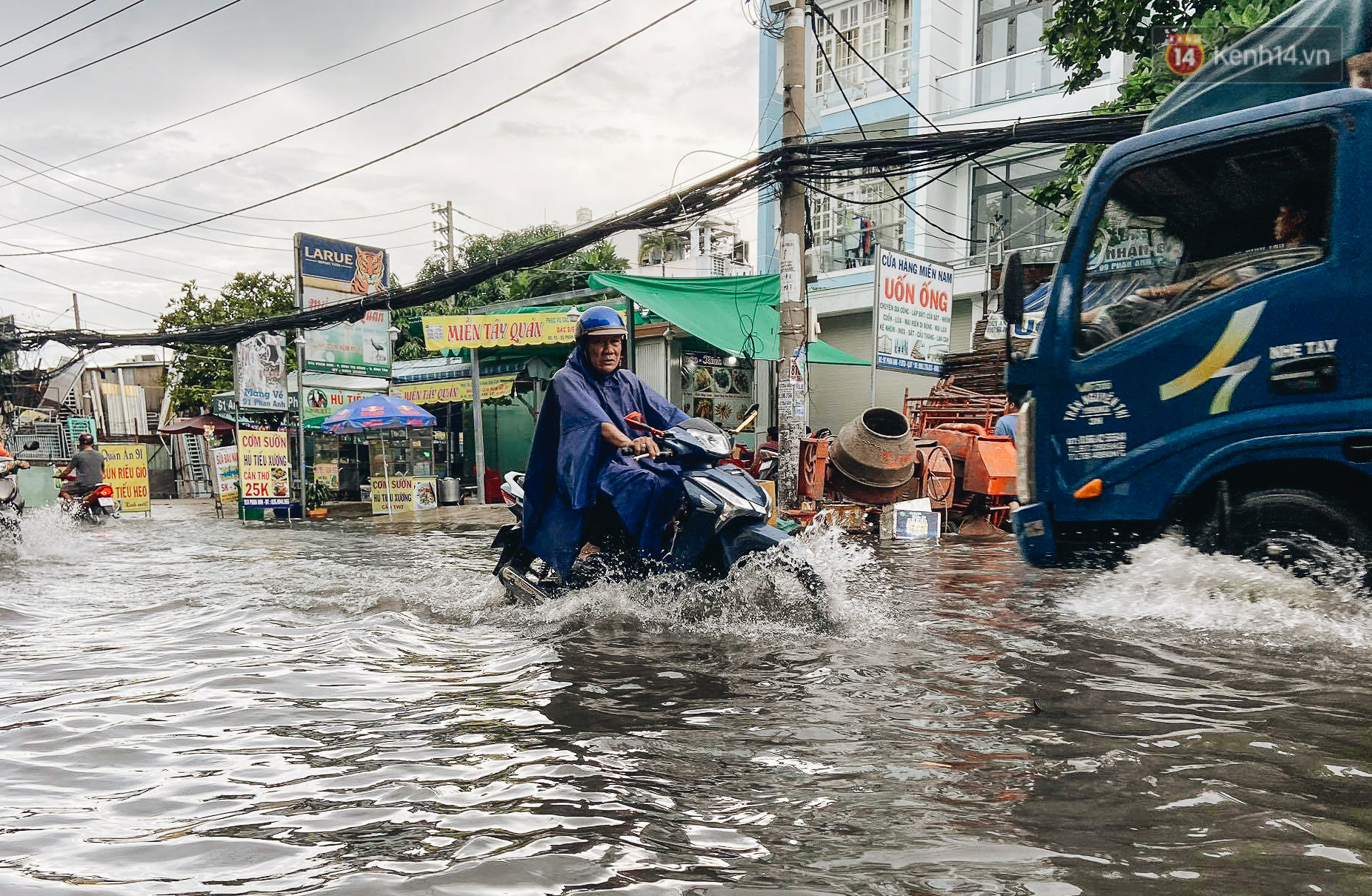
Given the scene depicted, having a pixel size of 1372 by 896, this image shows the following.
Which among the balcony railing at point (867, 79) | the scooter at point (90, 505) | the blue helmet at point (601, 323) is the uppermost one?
the balcony railing at point (867, 79)

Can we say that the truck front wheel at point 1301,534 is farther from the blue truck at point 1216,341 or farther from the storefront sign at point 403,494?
the storefront sign at point 403,494

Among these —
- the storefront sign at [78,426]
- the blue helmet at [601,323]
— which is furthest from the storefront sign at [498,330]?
the storefront sign at [78,426]

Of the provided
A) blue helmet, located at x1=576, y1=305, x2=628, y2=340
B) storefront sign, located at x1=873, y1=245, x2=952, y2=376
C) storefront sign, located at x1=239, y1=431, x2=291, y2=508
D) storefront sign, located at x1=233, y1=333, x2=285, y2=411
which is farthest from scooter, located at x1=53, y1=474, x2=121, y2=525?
blue helmet, located at x1=576, y1=305, x2=628, y2=340

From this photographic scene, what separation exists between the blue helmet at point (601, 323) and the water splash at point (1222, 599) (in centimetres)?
286

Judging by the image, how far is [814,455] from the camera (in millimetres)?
10461

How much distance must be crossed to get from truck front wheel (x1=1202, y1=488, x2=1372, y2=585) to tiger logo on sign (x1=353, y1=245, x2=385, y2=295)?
64.5 feet

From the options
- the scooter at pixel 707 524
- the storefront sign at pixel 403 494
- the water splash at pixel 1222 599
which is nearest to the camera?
the water splash at pixel 1222 599

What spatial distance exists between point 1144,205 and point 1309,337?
40.4 inches

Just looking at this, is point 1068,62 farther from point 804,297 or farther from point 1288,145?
point 1288,145

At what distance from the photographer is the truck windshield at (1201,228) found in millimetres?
4023

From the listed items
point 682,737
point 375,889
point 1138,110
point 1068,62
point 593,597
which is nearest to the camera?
point 375,889

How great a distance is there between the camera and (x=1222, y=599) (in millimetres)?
4332

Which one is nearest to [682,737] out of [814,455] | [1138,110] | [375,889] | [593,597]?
[375,889]

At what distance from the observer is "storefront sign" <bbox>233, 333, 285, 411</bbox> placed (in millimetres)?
18391
